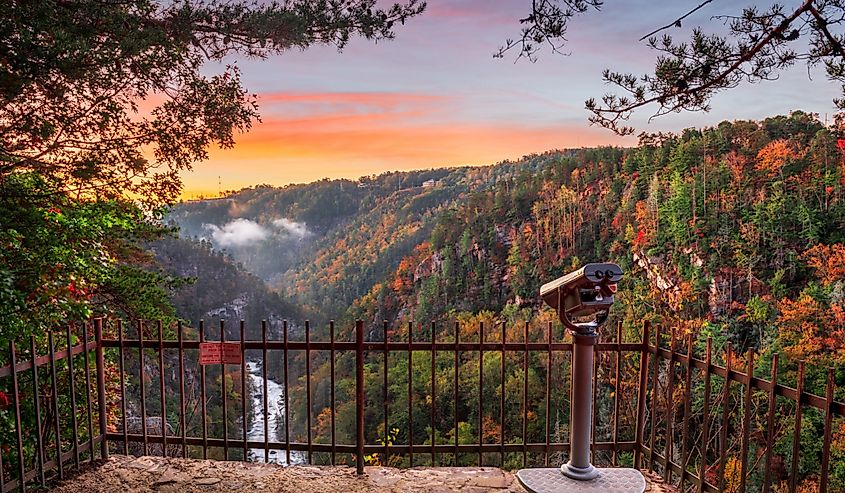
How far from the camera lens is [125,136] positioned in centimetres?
647

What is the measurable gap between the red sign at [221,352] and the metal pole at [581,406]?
2217 millimetres

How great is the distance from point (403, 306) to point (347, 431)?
1858cm

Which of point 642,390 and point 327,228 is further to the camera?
point 327,228

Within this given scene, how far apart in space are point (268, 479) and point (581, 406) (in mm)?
2109

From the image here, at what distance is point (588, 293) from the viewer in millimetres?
2709

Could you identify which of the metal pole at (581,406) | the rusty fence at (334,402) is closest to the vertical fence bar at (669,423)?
the rusty fence at (334,402)

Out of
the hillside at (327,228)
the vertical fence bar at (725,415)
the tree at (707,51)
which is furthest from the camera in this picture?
the hillside at (327,228)

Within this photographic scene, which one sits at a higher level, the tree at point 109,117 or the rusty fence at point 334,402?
the tree at point 109,117

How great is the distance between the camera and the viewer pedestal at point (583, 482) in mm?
2812

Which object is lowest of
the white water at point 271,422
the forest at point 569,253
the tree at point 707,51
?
the white water at point 271,422

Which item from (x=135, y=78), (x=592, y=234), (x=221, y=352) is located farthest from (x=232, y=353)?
(x=592, y=234)

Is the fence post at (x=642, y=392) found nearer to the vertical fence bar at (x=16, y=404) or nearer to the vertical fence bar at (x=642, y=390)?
the vertical fence bar at (x=642, y=390)

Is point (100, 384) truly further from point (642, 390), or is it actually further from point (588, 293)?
point (642, 390)

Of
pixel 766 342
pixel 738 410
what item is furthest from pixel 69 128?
pixel 766 342
